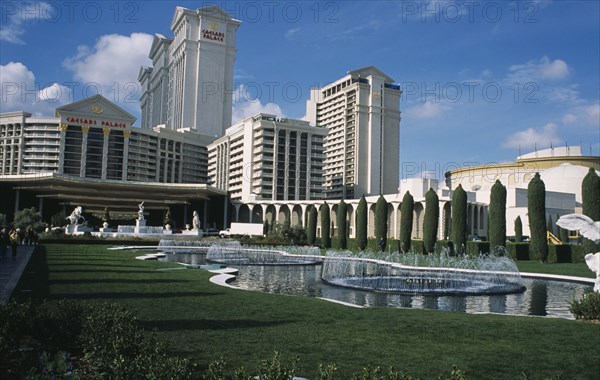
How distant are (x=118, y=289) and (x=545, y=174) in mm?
87253

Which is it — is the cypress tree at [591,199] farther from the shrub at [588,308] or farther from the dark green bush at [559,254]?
the shrub at [588,308]

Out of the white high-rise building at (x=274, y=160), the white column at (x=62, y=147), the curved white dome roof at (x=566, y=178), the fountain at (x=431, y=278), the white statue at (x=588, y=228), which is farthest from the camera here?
the white column at (x=62, y=147)

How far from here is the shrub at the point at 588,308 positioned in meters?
11.8

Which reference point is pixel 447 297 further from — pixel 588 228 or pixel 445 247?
pixel 445 247

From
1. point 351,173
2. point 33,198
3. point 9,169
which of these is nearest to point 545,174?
point 351,173

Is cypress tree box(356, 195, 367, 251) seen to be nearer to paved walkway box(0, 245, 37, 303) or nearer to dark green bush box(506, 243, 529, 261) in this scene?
dark green bush box(506, 243, 529, 261)

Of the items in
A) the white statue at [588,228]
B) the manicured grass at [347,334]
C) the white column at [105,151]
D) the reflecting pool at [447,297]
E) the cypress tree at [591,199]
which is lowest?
the reflecting pool at [447,297]

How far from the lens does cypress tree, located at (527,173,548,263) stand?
113 feet

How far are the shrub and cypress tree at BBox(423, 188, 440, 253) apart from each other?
30.3 metres

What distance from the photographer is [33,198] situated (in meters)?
90.2

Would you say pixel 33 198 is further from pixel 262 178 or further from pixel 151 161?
pixel 262 178

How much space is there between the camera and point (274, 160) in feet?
338

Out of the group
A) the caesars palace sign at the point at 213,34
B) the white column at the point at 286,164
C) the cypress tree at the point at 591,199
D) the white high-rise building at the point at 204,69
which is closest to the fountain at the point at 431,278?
the cypress tree at the point at 591,199

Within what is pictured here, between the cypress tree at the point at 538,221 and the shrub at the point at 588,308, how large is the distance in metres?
24.2
